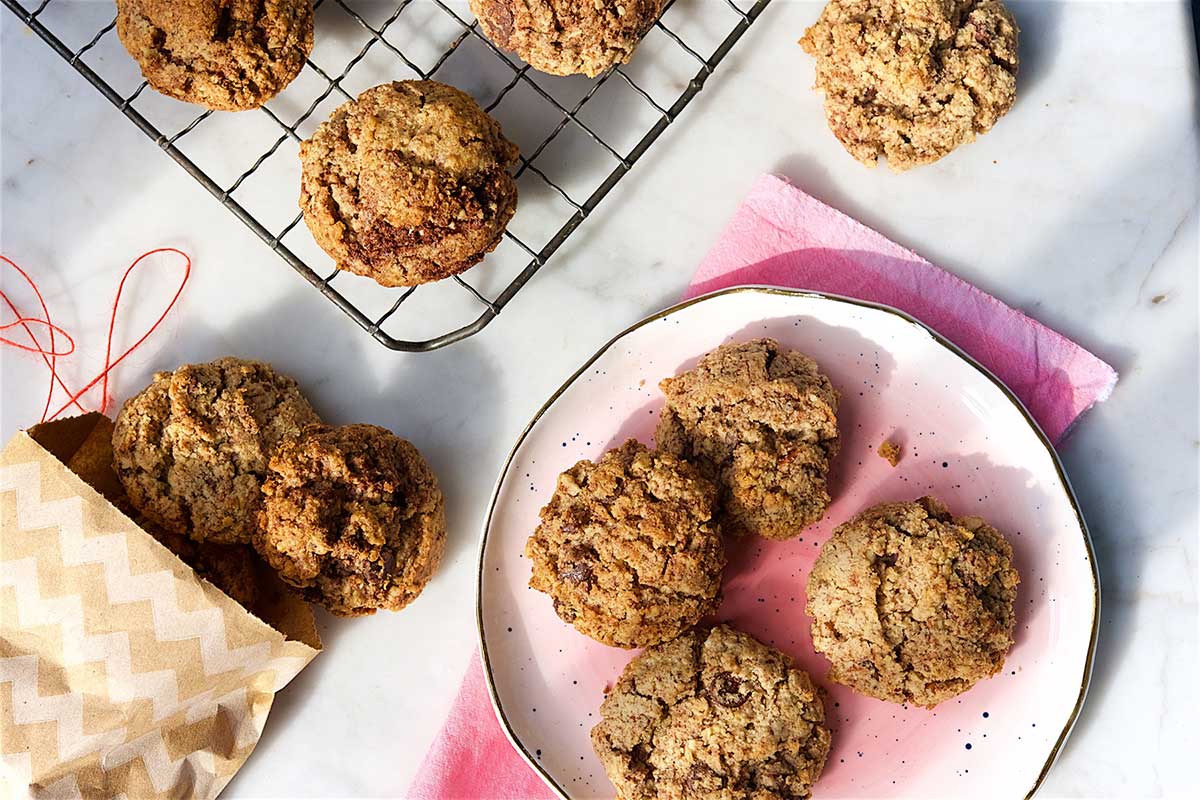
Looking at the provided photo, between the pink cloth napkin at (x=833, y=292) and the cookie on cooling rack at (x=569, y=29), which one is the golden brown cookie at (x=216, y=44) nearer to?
the cookie on cooling rack at (x=569, y=29)

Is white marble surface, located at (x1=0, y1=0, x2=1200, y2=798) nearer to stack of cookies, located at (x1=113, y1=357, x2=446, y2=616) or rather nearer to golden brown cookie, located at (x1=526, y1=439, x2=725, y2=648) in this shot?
stack of cookies, located at (x1=113, y1=357, x2=446, y2=616)

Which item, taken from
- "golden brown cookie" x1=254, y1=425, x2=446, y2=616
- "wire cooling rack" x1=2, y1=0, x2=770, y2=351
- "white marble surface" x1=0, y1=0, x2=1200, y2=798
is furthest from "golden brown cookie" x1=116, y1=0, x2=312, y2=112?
"golden brown cookie" x1=254, y1=425, x2=446, y2=616

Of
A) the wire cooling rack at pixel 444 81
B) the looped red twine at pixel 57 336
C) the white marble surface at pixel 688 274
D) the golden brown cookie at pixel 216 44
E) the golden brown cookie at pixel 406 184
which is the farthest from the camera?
the looped red twine at pixel 57 336

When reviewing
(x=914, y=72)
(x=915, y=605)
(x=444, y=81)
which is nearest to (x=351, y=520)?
(x=444, y=81)

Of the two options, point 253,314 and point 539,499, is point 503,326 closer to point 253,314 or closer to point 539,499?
point 539,499

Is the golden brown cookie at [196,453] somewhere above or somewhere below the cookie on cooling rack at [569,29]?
below

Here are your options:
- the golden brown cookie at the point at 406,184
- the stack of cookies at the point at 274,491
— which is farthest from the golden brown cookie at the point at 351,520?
the golden brown cookie at the point at 406,184

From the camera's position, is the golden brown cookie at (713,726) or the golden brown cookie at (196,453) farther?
the golden brown cookie at (196,453)
